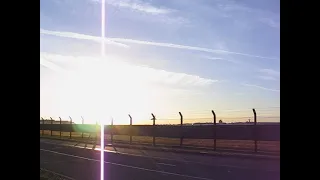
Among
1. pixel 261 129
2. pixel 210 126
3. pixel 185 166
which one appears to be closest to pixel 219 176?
pixel 185 166
